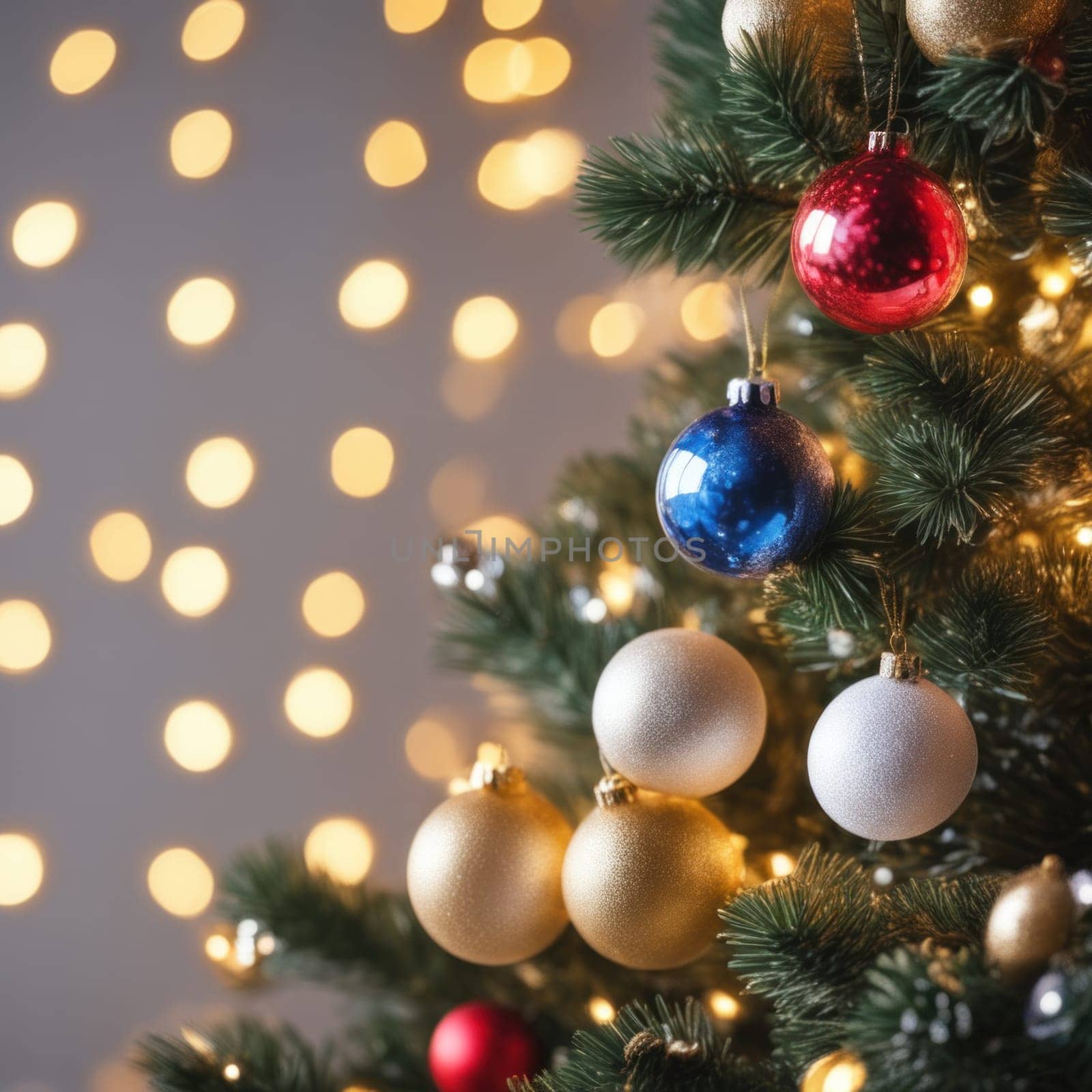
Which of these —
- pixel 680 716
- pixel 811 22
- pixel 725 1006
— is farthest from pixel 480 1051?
pixel 811 22

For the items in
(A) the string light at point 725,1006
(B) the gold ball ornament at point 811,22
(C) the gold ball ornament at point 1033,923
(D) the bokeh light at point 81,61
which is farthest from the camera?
(D) the bokeh light at point 81,61

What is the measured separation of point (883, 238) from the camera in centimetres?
41

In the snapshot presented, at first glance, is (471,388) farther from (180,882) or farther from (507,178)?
(180,882)

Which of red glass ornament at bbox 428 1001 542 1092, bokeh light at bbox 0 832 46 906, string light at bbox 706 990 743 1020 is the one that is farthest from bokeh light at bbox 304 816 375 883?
string light at bbox 706 990 743 1020

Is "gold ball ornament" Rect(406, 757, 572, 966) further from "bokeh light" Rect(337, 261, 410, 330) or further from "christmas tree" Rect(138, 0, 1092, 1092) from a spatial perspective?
"bokeh light" Rect(337, 261, 410, 330)

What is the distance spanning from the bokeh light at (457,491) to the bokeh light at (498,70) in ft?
1.14

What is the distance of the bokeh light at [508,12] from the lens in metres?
0.90

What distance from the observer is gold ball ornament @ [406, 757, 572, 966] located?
1.75ft

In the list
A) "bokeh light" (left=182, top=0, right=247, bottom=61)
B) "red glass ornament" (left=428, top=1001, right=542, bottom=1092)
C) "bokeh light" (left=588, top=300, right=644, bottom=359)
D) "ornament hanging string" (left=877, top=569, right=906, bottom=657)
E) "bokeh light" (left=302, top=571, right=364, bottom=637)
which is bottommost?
"red glass ornament" (left=428, top=1001, right=542, bottom=1092)

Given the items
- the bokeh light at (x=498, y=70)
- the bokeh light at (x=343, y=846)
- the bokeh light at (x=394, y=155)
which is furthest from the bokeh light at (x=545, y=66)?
the bokeh light at (x=343, y=846)

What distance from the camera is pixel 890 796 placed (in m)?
0.43

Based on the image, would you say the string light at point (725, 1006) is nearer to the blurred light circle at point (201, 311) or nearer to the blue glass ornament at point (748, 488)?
the blue glass ornament at point (748, 488)

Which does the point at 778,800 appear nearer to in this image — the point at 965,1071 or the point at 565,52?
the point at 965,1071

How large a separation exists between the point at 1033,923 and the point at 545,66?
846mm
